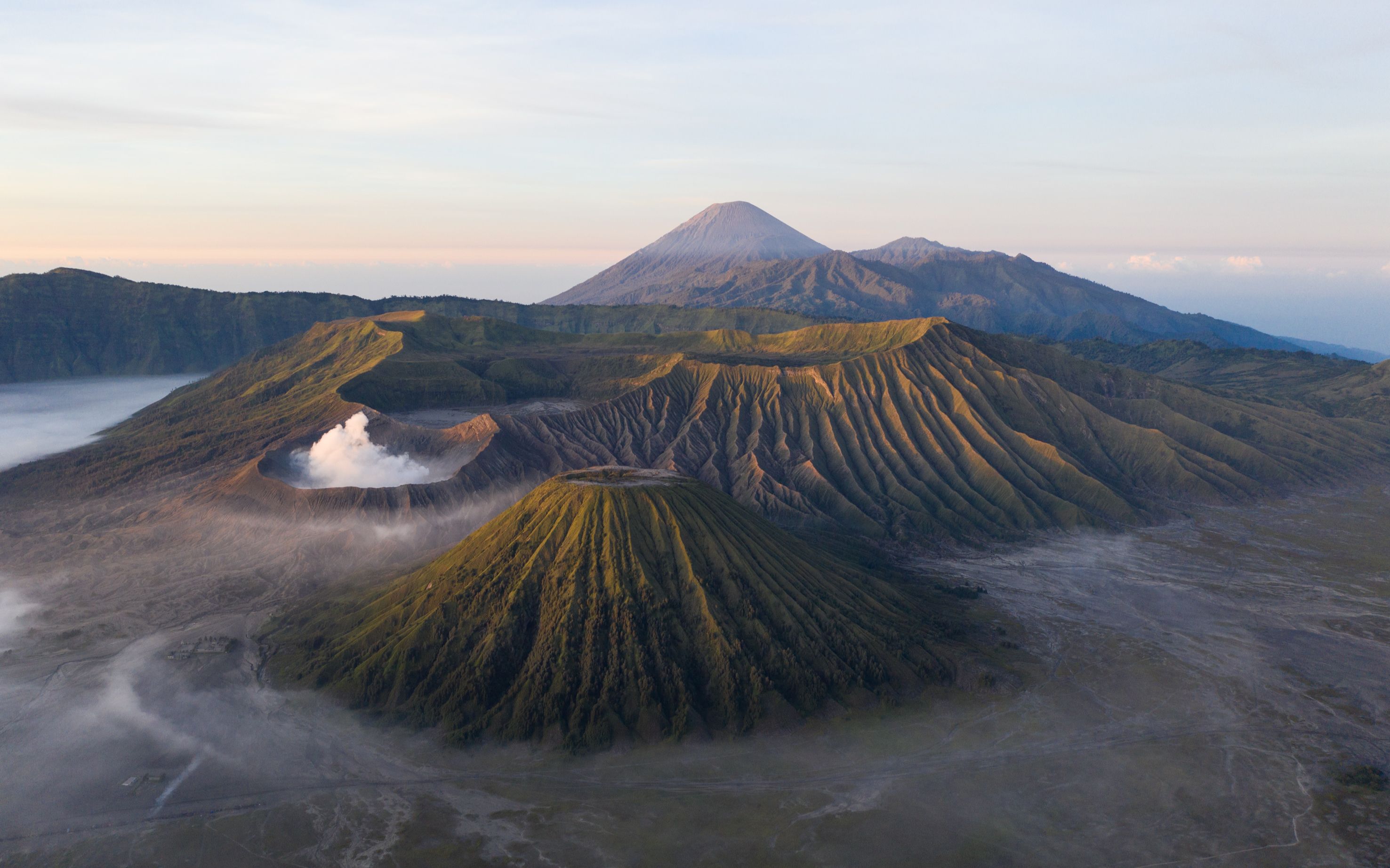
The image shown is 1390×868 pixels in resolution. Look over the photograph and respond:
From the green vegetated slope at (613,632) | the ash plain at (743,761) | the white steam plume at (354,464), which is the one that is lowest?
the ash plain at (743,761)

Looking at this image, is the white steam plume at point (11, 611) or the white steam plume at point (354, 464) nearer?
the white steam plume at point (11, 611)

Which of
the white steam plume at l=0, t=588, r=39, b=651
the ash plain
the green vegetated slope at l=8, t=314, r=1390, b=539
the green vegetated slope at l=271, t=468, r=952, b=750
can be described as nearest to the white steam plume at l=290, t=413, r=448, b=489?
the green vegetated slope at l=8, t=314, r=1390, b=539

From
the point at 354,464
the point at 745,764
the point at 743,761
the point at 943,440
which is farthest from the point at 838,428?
the point at 745,764

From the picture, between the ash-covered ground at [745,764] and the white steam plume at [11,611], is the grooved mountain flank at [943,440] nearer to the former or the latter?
the ash-covered ground at [745,764]

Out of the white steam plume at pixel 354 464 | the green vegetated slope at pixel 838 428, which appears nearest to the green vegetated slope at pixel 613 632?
the white steam plume at pixel 354 464

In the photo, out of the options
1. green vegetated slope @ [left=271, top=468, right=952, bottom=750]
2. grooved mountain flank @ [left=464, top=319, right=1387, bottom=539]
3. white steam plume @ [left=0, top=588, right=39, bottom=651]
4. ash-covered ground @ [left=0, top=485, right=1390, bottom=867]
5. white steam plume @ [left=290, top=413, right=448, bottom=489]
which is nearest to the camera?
ash-covered ground @ [left=0, top=485, right=1390, bottom=867]

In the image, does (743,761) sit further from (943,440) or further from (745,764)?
(943,440)

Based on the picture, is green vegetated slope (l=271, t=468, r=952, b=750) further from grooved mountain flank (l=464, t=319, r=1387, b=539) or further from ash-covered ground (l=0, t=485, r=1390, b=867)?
grooved mountain flank (l=464, t=319, r=1387, b=539)
